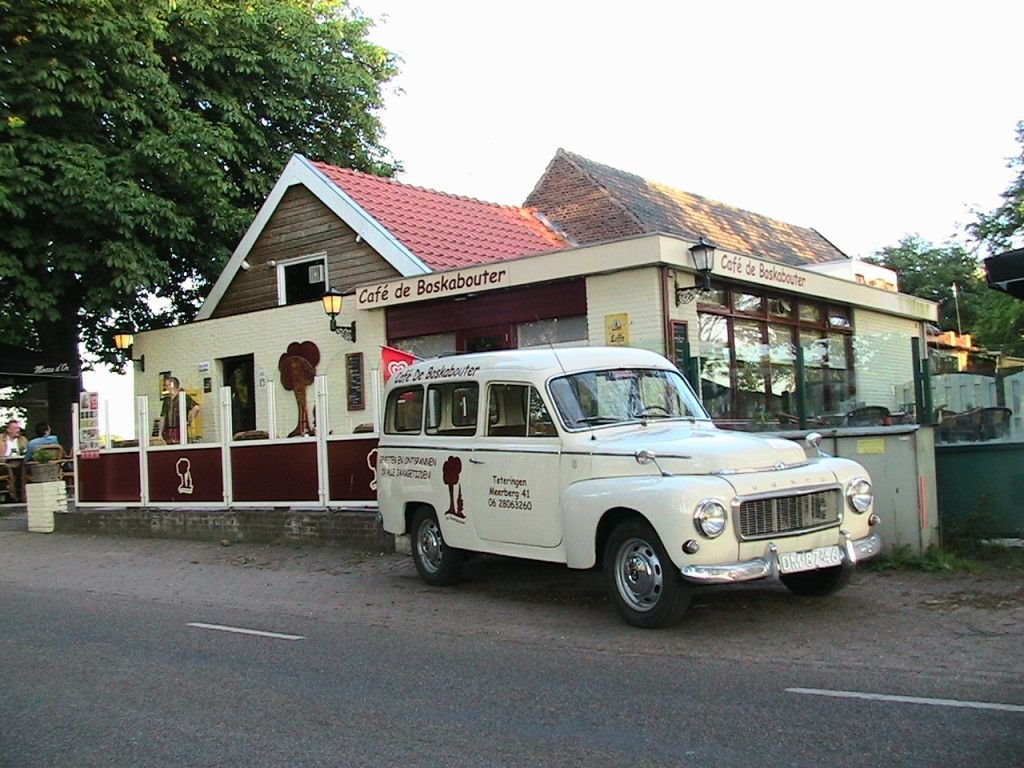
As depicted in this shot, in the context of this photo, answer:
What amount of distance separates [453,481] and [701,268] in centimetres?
530

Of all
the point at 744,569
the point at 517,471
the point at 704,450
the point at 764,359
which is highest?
the point at 764,359

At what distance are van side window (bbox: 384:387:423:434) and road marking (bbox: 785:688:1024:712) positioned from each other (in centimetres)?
514

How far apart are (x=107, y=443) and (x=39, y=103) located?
7.18 meters

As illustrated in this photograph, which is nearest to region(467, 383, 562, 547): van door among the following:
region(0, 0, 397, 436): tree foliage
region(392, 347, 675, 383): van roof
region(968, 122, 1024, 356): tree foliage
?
region(392, 347, 675, 383): van roof

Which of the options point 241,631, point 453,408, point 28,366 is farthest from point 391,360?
point 28,366

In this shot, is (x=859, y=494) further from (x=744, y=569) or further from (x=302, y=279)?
(x=302, y=279)

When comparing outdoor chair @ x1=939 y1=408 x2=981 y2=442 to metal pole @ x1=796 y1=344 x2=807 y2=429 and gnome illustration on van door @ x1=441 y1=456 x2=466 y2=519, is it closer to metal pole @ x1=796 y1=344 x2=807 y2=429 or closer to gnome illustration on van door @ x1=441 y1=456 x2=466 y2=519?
metal pole @ x1=796 y1=344 x2=807 y2=429

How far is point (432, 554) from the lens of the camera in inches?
391

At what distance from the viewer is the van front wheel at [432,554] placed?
9.71m

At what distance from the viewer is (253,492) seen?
1433cm

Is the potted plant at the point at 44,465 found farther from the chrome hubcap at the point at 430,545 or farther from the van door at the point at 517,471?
the van door at the point at 517,471

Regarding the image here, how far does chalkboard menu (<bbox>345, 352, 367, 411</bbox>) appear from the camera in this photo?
55.3ft

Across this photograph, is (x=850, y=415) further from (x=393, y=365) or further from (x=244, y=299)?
(x=244, y=299)

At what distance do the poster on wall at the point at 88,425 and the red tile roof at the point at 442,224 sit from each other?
18.6ft
